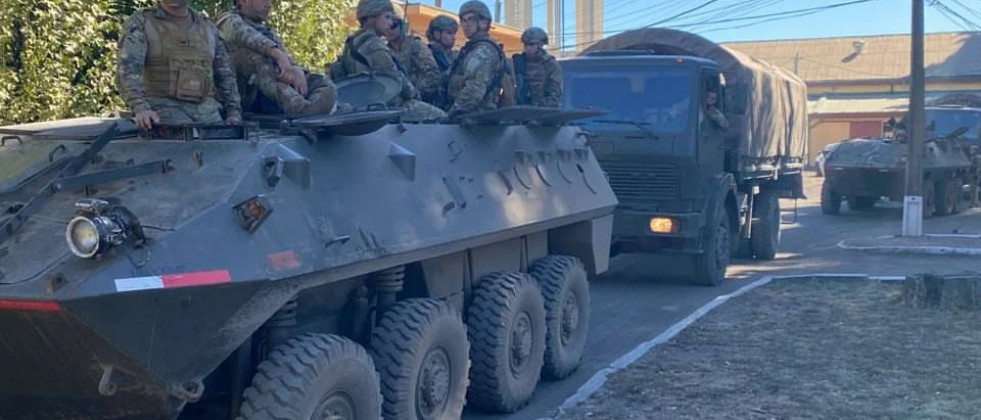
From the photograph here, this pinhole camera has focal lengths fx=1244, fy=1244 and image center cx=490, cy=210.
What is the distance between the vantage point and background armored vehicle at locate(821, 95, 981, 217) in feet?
69.9

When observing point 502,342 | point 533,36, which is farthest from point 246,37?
point 533,36

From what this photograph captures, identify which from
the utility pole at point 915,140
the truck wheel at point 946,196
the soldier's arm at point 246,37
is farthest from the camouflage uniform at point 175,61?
the truck wheel at point 946,196

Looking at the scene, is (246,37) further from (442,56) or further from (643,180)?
(643,180)

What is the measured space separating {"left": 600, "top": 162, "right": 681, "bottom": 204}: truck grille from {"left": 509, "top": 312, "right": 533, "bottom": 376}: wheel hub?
4768mm

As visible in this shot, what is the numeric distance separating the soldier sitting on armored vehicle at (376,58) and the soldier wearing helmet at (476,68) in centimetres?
53

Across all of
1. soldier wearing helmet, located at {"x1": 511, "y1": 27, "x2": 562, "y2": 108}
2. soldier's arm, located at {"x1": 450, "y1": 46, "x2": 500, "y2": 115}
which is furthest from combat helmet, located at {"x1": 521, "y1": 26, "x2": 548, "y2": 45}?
soldier's arm, located at {"x1": 450, "y1": 46, "x2": 500, "y2": 115}

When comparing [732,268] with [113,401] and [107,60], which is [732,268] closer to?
[107,60]

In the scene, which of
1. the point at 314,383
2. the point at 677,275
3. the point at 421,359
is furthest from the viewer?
the point at 677,275

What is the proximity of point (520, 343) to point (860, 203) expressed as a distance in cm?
1738

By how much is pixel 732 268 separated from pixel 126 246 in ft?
35.8

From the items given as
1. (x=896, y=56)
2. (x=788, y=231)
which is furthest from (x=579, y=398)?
(x=896, y=56)

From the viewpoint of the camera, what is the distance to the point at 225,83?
20.2 ft

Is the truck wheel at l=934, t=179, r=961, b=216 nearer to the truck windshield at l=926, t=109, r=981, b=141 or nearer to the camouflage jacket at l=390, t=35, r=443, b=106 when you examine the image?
the truck windshield at l=926, t=109, r=981, b=141

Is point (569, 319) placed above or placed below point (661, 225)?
below
